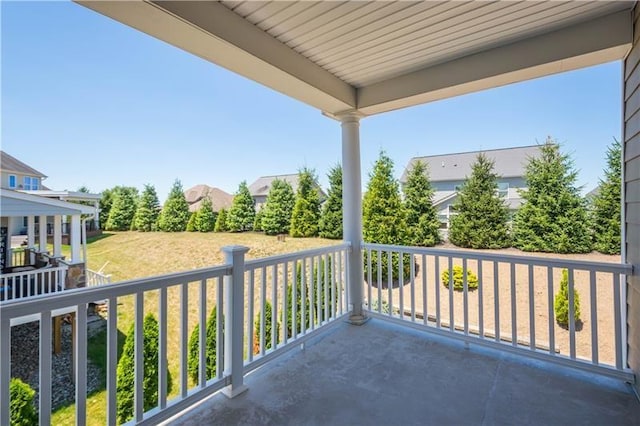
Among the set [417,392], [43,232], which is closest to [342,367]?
[417,392]

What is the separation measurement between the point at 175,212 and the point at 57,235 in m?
7.87

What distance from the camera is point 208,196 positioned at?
1109 cm

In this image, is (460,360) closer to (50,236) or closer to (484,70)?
(484,70)

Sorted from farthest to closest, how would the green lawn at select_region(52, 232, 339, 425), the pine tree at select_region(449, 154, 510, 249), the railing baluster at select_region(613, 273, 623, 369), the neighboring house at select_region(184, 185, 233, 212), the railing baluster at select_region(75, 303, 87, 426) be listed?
the neighboring house at select_region(184, 185, 233, 212), the pine tree at select_region(449, 154, 510, 249), the green lawn at select_region(52, 232, 339, 425), the railing baluster at select_region(613, 273, 623, 369), the railing baluster at select_region(75, 303, 87, 426)

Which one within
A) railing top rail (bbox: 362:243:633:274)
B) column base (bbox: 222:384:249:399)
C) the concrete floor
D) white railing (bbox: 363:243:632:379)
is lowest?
the concrete floor

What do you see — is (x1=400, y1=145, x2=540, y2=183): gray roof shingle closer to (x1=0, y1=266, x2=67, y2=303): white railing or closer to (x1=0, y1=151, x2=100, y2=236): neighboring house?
(x1=0, y1=151, x2=100, y2=236): neighboring house

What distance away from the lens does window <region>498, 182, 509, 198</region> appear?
6.96m

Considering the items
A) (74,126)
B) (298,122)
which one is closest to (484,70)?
(74,126)

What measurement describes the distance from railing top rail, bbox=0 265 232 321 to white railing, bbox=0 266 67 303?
6.43 ft

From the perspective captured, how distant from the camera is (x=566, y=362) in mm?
2326

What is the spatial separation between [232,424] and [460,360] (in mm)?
1880

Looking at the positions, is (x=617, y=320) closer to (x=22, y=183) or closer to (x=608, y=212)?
(x=22, y=183)

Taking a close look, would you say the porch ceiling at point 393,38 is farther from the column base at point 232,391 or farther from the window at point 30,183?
the column base at point 232,391

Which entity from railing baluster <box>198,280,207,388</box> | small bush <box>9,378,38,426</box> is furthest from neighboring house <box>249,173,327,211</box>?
railing baluster <box>198,280,207,388</box>
